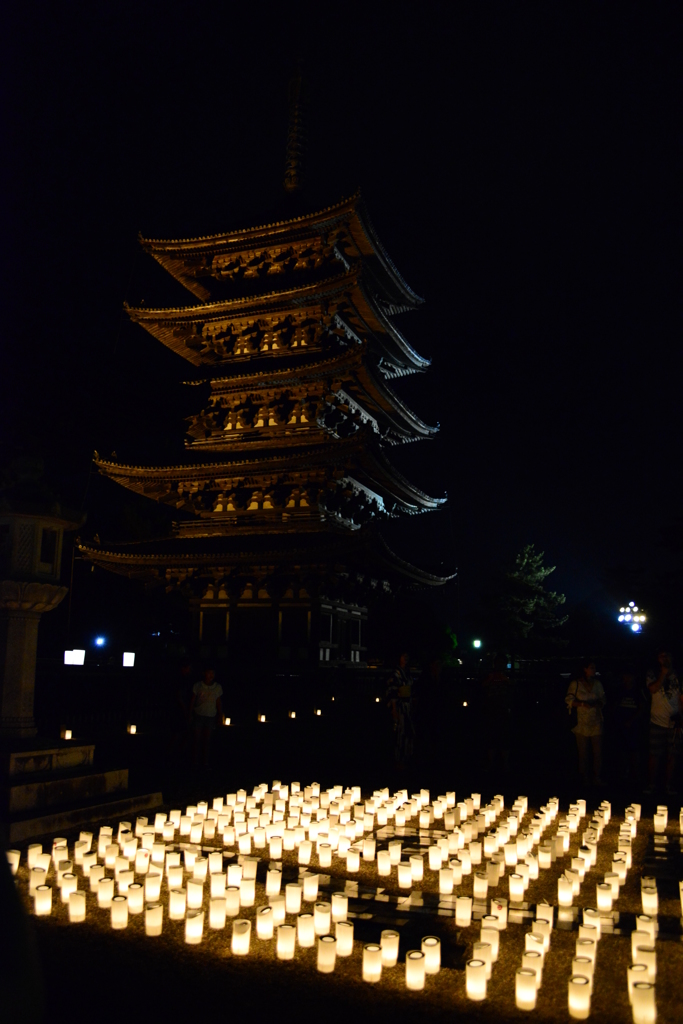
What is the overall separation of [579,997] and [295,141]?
89.1 ft

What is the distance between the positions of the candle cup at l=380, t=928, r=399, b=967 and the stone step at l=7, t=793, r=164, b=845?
3.91 m

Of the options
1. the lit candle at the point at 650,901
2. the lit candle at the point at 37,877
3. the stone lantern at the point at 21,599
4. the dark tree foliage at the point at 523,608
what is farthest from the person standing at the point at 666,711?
the dark tree foliage at the point at 523,608

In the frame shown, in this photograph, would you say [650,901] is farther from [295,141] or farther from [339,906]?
[295,141]

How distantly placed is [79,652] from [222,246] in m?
13.0

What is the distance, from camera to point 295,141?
1049 inches

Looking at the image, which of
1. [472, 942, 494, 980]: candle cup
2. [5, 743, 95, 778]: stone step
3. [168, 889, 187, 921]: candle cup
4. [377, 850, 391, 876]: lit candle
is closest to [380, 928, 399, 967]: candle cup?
[472, 942, 494, 980]: candle cup

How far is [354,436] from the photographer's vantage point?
68.0ft

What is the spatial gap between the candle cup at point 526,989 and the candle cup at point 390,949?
73cm

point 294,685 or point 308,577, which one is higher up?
point 308,577

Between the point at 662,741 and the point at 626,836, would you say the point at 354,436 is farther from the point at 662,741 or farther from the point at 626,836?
the point at 626,836

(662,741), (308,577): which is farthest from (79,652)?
(662,741)

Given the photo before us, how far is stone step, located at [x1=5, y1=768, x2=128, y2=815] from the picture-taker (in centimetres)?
774

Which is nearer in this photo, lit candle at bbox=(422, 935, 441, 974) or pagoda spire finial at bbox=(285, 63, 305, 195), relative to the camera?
lit candle at bbox=(422, 935, 441, 974)

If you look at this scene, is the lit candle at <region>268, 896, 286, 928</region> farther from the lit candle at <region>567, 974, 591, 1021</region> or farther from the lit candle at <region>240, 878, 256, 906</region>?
the lit candle at <region>567, 974, 591, 1021</region>
